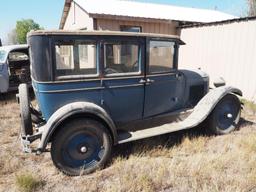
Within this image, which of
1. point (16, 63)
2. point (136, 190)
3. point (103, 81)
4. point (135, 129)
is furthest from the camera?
point (16, 63)

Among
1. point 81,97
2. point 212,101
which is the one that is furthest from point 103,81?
point 212,101

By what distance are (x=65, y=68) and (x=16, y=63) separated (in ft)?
20.4

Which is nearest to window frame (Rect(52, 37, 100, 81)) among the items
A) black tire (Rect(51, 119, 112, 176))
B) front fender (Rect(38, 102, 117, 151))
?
front fender (Rect(38, 102, 117, 151))

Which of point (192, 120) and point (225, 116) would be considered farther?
point (225, 116)

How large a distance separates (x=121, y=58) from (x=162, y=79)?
88 centimetres

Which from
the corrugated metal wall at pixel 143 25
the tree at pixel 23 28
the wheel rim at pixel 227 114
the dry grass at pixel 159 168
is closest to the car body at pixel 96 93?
the dry grass at pixel 159 168

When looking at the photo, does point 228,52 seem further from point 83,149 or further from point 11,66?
point 11,66

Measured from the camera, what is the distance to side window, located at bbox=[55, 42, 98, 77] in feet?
12.1

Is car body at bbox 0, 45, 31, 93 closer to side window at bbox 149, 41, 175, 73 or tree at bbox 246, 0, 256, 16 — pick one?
side window at bbox 149, 41, 175, 73

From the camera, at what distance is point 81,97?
384cm

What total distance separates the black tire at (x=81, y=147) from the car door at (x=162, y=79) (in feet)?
3.34

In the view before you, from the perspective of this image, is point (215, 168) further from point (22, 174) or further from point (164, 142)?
point (22, 174)

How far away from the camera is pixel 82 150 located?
12.5ft

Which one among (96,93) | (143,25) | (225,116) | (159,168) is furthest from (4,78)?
(225,116)
